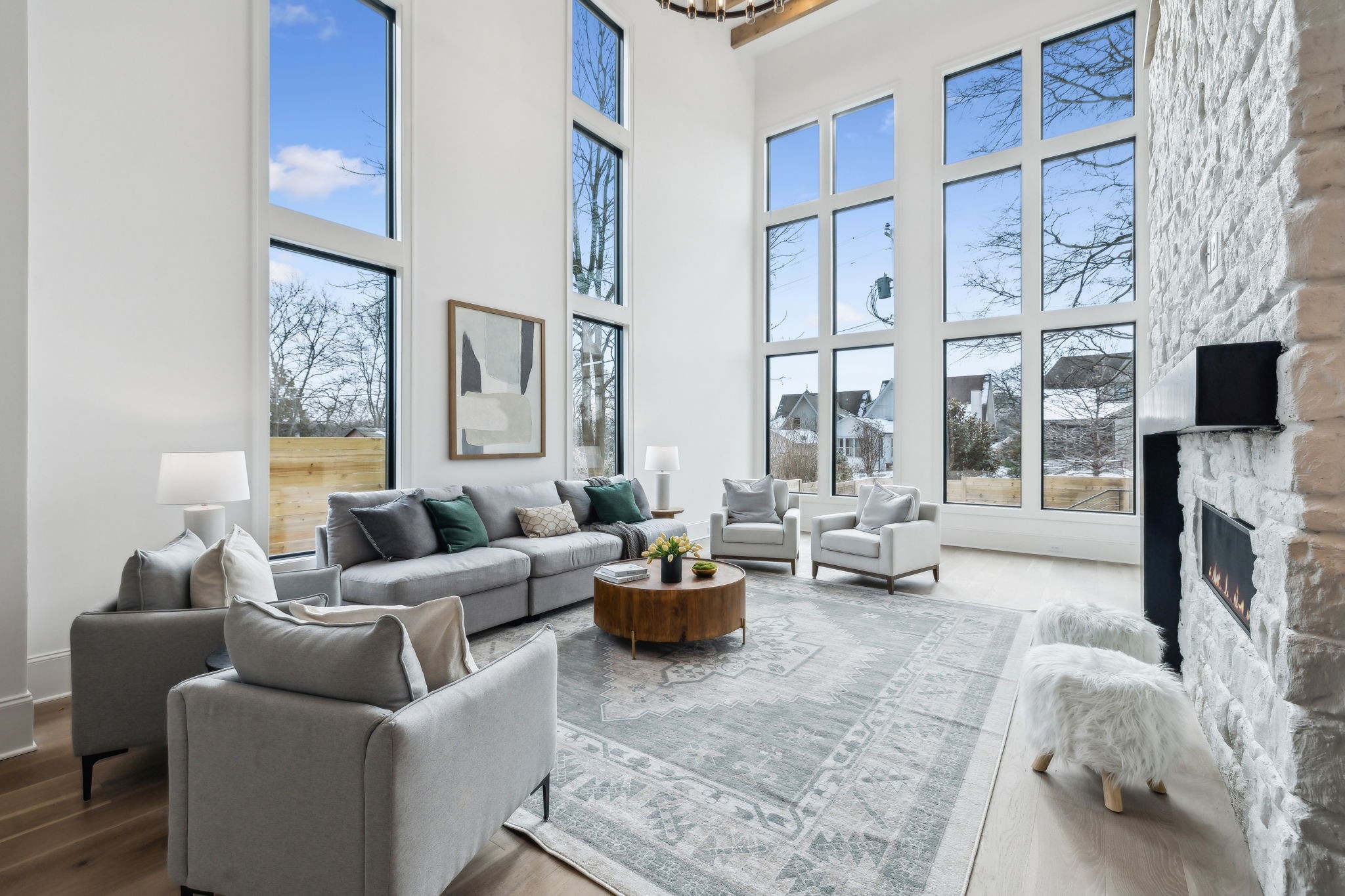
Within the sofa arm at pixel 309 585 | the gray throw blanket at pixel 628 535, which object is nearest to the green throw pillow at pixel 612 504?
the gray throw blanket at pixel 628 535

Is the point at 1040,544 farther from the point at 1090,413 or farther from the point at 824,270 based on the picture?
the point at 824,270

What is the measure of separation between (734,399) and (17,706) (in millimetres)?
6770

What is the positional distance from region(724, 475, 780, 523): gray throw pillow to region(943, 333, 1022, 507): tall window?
7.87 ft

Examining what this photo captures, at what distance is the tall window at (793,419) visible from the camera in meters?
8.09

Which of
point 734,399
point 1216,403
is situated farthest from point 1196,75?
point 734,399

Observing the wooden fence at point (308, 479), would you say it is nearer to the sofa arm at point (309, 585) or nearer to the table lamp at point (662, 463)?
the sofa arm at point (309, 585)

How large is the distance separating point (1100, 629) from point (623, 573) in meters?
2.38

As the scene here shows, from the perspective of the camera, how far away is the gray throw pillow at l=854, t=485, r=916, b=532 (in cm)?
521

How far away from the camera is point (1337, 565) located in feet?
4.22

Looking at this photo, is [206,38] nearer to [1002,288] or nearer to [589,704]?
[589,704]

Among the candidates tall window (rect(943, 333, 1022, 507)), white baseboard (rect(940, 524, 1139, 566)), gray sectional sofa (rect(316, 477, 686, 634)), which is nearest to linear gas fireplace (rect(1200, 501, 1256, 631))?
gray sectional sofa (rect(316, 477, 686, 634))

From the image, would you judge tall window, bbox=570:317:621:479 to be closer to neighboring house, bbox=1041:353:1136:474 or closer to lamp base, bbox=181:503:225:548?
lamp base, bbox=181:503:225:548

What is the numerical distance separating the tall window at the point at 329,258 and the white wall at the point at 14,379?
1.37 m

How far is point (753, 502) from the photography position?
6.01m
